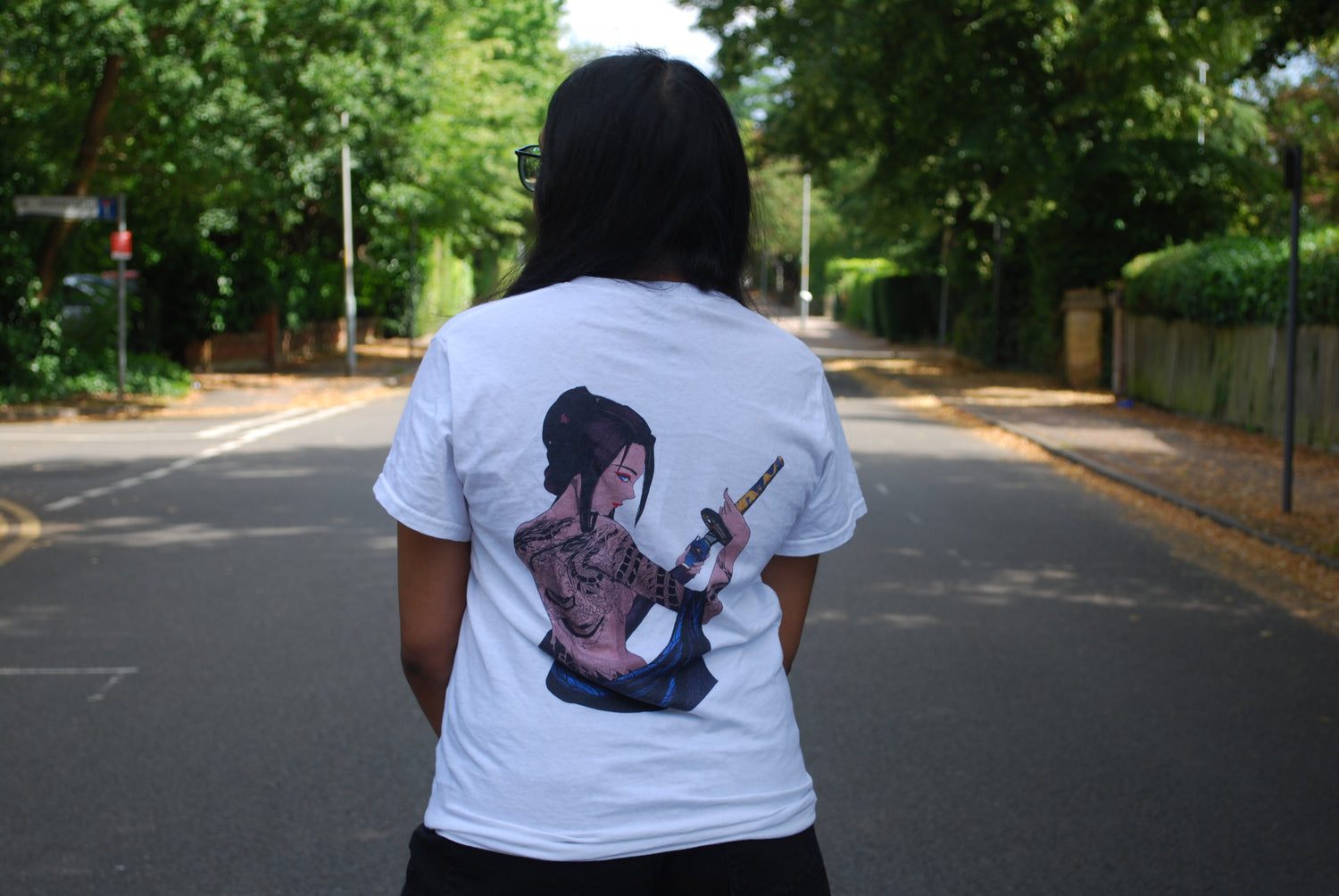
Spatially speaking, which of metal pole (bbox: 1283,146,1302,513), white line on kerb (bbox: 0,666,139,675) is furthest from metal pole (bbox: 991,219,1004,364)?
white line on kerb (bbox: 0,666,139,675)

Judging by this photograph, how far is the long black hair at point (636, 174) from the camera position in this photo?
171 centimetres

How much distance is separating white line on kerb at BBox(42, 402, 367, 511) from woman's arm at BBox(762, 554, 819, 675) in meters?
9.71

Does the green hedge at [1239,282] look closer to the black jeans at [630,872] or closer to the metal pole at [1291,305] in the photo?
the metal pole at [1291,305]

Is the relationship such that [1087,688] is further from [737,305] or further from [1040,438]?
[1040,438]

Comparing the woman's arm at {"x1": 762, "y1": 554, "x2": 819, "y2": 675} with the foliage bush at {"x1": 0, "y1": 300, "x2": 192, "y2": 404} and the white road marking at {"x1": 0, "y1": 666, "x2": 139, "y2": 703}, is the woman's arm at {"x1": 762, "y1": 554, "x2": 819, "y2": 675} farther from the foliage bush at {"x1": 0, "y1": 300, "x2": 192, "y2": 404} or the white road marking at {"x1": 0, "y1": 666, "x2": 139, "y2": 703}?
the foliage bush at {"x1": 0, "y1": 300, "x2": 192, "y2": 404}

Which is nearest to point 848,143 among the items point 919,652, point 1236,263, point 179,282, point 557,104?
point 1236,263

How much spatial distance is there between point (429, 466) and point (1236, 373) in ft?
54.1

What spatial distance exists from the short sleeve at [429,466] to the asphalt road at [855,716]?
2.34 m

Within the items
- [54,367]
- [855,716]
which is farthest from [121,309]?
[855,716]

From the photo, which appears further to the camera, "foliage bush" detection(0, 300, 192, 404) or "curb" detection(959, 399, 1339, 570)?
"foliage bush" detection(0, 300, 192, 404)

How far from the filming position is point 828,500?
1810 mm

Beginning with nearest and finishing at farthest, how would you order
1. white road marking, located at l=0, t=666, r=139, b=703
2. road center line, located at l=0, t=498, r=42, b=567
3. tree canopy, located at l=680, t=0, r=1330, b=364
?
white road marking, located at l=0, t=666, r=139, b=703 < road center line, located at l=0, t=498, r=42, b=567 < tree canopy, located at l=680, t=0, r=1330, b=364

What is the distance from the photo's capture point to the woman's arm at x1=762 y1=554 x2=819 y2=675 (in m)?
1.87

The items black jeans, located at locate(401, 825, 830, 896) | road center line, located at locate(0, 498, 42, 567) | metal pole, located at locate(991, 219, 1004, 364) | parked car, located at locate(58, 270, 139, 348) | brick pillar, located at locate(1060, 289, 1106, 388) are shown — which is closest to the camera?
black jeans, located at locate(401, 825, 830, 896)
